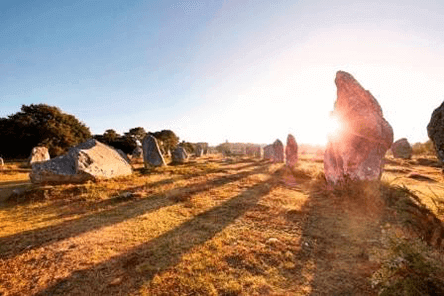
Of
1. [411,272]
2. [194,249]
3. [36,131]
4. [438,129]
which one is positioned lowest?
[194,249]

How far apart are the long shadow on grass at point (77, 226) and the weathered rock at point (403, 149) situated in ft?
143

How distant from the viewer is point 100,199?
1136 centimetres

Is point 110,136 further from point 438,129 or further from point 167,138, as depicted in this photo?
point 438,129

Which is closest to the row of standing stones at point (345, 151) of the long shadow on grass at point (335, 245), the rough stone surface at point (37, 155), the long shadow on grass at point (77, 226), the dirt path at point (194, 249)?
the long shadow on grass at point (335, 245)

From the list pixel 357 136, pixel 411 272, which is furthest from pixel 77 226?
pixel 357 136

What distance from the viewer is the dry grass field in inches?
187

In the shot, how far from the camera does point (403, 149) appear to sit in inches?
1555

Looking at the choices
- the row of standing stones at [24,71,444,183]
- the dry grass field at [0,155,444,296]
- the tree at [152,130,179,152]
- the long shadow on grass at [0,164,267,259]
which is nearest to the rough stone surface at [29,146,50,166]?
the row of standing stones at [24,71,444,183]

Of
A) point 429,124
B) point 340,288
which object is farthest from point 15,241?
point 429,124

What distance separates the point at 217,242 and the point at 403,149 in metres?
45.3

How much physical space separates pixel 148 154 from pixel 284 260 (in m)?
20.7

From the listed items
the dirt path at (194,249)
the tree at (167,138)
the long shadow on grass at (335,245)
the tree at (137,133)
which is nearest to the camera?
the dirt path at (194,249)

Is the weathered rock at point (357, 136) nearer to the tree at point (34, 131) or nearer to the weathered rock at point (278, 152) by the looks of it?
the weathered rock at point (278, 152)

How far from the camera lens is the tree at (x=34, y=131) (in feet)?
104
